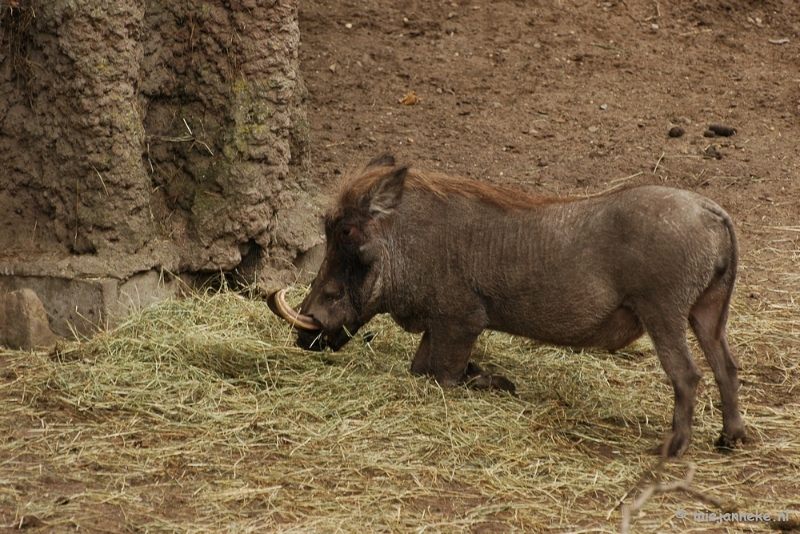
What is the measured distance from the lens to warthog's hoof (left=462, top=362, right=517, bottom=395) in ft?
18.4

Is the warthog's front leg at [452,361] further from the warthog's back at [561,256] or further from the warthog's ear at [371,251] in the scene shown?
the warthog's ear at [371,251]

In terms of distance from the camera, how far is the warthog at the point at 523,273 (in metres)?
4.84

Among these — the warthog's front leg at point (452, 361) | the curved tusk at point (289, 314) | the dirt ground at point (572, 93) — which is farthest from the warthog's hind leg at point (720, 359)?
the dirt ground at point (572, 93)

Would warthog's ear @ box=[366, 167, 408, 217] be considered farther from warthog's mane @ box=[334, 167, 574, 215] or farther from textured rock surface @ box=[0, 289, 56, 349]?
textured rock surface @ box=[0, 289, 56, 349]

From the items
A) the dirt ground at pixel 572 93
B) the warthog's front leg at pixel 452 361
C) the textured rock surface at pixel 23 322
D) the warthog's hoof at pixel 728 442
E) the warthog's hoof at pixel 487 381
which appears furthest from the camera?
the dirt ground at pixel 572 93

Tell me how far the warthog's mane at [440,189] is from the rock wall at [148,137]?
124 centimetres

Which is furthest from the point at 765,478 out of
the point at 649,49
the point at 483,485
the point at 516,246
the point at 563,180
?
→ the point at 649,49

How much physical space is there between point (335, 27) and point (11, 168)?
16.2 feet

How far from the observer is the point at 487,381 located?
5633mm

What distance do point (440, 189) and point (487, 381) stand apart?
41.8 inches

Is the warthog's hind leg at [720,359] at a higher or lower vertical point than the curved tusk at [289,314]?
higher

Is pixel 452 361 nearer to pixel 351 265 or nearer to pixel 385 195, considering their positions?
pixel 351 265

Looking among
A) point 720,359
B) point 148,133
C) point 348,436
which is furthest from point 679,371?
point 148,133

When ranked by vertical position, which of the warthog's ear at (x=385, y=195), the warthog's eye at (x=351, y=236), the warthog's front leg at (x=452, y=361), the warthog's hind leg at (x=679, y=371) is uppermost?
the warthog's ear at (x=385, y=195)
